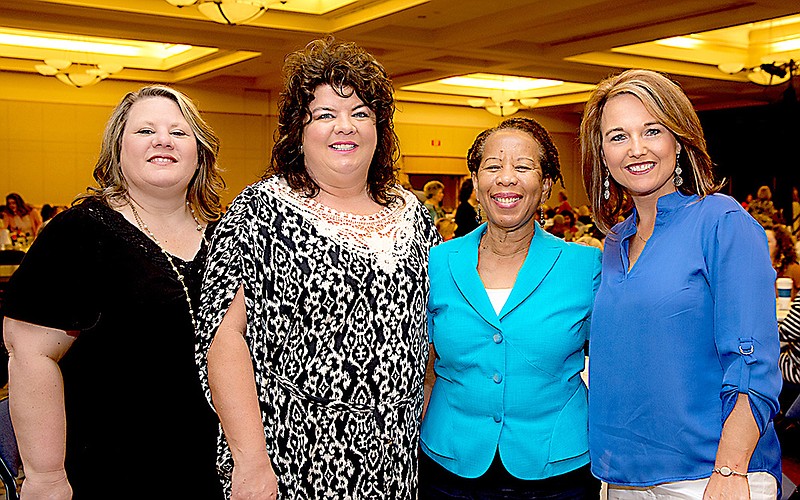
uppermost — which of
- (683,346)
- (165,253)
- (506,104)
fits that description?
(506,104)

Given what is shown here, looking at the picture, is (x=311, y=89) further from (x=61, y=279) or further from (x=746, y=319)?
(x=746, y=319)

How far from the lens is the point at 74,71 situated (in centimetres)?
1195

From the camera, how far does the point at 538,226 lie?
7.50 feet

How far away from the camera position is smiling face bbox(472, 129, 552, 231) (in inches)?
85.1

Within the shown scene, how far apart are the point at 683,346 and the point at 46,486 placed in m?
1.61

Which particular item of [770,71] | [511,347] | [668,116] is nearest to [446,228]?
[770,71]

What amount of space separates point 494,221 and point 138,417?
1.08 m

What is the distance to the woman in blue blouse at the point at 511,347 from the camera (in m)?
2.05

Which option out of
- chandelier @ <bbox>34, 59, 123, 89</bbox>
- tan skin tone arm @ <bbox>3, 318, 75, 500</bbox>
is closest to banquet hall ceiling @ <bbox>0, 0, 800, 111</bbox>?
chandelier @ <bbox>34, 59, 123, 89</bbox>

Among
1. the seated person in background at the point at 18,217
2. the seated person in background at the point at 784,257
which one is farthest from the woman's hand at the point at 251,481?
the seated person in background at the point at 18,217

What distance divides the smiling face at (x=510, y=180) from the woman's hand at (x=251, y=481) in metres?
0.90

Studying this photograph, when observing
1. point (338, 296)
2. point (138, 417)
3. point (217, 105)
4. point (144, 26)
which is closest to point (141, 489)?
point (138, 417)

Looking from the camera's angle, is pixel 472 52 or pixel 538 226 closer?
pixel 538 226

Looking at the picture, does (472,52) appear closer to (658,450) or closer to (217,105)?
(217,105)
